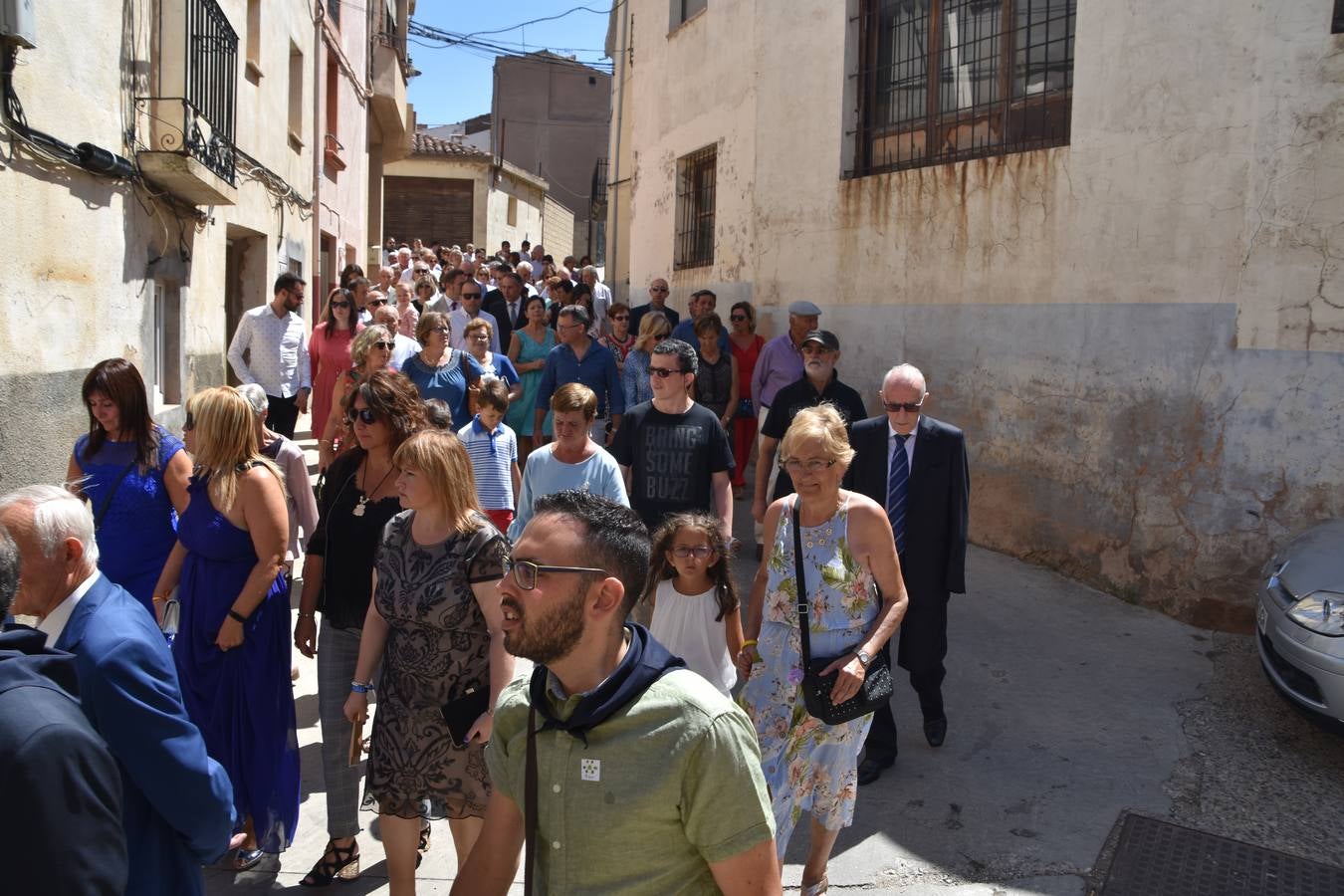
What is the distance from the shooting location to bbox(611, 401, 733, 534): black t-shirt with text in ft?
17.0

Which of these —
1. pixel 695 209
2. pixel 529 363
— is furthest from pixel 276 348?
pixel 695 209

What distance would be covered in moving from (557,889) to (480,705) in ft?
4.86

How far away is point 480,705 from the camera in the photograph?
11.6 feet

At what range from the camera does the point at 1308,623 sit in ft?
16.6

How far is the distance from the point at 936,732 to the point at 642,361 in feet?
12.5

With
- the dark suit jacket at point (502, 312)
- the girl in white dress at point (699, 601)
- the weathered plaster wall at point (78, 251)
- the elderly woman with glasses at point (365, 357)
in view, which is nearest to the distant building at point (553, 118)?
the dark suit jacket at point (502, 312)

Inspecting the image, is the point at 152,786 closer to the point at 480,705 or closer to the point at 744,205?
the point at 480,705

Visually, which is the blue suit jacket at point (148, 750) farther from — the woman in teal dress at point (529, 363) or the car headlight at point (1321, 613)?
the woman in teal dress at point (529, 363)

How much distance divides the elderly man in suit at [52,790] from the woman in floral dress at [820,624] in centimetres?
217

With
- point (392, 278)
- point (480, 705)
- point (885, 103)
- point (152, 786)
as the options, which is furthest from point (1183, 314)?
point (392, 278)

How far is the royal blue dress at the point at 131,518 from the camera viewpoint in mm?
4355

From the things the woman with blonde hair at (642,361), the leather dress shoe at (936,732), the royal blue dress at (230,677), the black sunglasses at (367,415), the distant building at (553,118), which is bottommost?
the leather dress shoe at (936,732)

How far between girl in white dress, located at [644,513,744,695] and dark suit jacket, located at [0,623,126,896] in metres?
2.24

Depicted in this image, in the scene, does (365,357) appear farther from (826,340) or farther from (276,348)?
(826,340)
